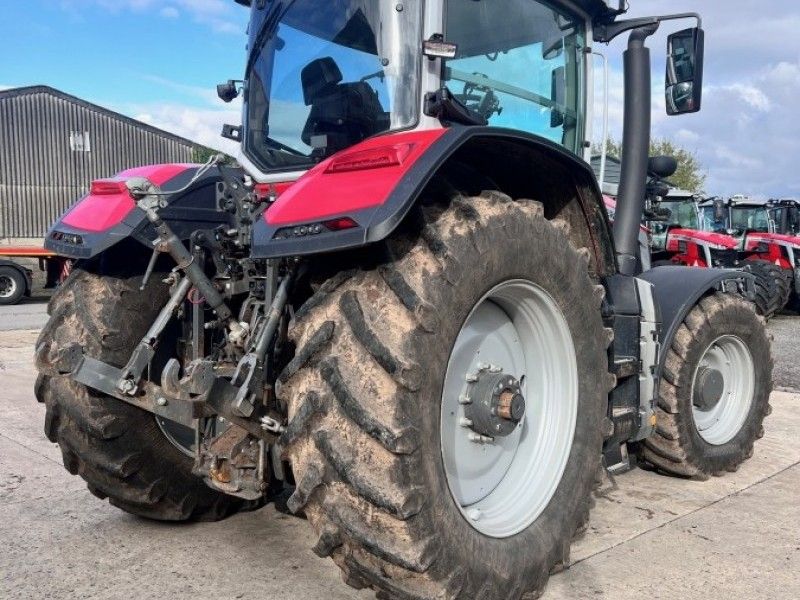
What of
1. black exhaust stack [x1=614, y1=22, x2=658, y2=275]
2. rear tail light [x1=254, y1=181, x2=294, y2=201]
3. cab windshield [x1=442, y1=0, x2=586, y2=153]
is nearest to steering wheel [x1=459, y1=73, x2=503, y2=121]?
cab windshield [x1=442, y1=0, x2=586, y2=153]

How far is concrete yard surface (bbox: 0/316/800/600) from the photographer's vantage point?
2875 millimetres

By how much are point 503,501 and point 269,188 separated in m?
1.58

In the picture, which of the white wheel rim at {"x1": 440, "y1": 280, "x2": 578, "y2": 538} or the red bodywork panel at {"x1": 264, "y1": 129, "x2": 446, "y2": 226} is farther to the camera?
the white wheel rim at {"x1": 440, "y1": 280, "x2": 578, "y2": 538}

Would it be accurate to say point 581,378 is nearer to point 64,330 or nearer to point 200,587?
point 200,587

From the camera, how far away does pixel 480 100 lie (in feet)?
10.6

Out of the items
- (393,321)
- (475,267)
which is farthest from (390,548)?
(475,267)

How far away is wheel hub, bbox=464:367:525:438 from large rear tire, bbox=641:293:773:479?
5.28ft

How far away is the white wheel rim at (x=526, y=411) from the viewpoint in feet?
9.17

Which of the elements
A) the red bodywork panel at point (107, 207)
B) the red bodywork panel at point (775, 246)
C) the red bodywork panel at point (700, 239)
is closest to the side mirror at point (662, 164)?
the red bodywork panel at point (107, 207)

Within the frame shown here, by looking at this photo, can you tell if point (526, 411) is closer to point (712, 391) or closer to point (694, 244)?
point (712, 391)

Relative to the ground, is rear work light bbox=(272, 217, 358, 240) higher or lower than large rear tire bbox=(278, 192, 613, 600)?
higher

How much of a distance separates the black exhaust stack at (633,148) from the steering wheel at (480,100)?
0.91 meters

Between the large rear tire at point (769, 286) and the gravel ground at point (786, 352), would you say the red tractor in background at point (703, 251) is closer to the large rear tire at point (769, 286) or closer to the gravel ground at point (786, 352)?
the large rear tire at point (769, 286)

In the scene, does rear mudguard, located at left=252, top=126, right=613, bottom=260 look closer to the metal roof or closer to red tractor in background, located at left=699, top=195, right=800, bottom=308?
red tractor in background, located at left=699, top=195, right=800, bottom=308
